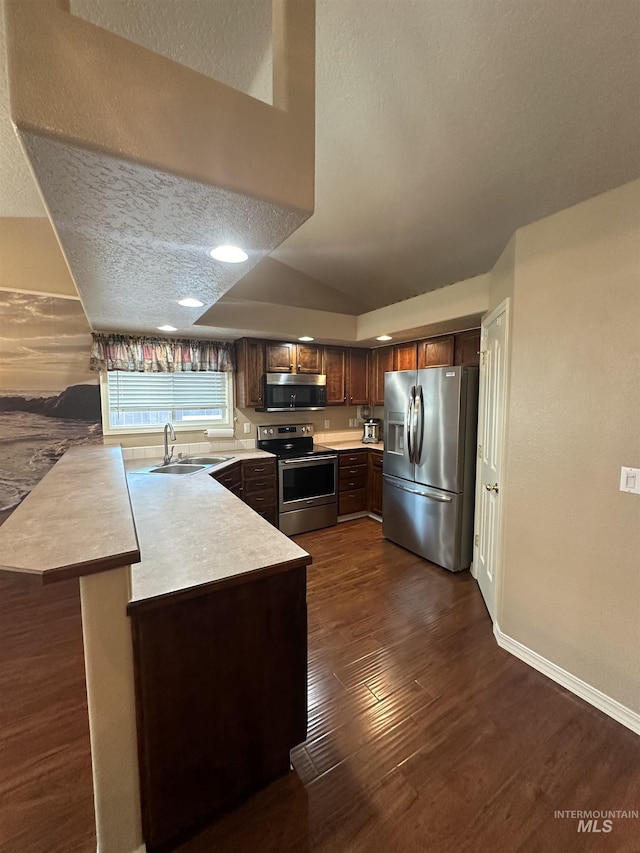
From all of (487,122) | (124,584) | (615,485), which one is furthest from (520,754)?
(487,122)

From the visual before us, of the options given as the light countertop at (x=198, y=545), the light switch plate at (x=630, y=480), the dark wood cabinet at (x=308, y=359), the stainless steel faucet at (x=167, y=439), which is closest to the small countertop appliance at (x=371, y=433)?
the dark wood cabinet at (x=308, y=359)

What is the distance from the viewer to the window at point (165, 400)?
344cm

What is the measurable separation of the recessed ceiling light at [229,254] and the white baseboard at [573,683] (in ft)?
8.48

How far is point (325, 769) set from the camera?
4.72 feet

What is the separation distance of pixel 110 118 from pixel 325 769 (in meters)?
2.27

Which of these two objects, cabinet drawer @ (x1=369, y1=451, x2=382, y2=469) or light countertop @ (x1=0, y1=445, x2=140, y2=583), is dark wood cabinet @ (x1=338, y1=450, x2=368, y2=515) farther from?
light countertop @ (x1=0, y1=445, x2=140, y2=583)

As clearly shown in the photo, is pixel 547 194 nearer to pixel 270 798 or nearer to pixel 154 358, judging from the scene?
pixel 270 798

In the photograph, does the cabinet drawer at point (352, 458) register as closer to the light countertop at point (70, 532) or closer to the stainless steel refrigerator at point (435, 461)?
the stainless steel refrigerator at point (435, 461)

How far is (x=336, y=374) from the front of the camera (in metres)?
4.43

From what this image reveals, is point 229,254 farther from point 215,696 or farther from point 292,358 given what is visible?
point 292,358

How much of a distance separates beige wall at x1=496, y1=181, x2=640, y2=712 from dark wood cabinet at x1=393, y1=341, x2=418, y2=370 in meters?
1.96

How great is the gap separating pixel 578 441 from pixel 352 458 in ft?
8.66

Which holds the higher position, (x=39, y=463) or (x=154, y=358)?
(x=154, y=358)

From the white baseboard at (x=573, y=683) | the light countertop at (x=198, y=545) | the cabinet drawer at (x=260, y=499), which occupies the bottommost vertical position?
the white baseboard at (x=573, y=683)
